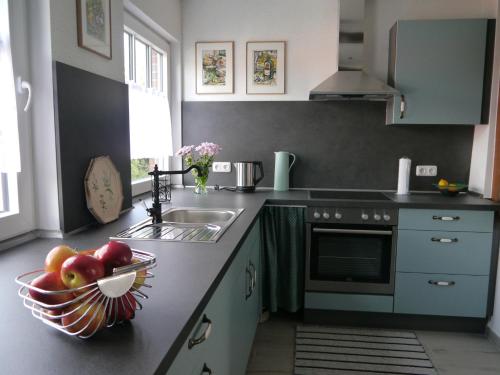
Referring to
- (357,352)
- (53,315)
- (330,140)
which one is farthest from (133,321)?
(330,140)

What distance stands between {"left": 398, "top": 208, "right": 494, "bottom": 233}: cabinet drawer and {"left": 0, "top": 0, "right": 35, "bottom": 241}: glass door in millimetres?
2188

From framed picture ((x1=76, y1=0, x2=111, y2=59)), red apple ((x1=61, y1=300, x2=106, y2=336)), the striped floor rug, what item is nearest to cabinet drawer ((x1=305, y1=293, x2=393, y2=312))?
the striped floor rug

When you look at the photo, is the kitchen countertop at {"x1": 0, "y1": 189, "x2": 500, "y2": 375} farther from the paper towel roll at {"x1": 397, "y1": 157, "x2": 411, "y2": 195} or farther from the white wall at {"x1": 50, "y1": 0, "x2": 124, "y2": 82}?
the paper towel roll at {"x1": 397, "y1": 157, "x2": 411, "y2": 195}

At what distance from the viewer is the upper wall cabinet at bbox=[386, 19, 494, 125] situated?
8.95 feet

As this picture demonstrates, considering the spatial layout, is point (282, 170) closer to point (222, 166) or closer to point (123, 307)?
point (222, 166)

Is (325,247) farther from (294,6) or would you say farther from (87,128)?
(294,6)

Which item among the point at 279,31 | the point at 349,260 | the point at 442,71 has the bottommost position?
the point at 349,260

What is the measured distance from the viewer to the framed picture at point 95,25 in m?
1.68

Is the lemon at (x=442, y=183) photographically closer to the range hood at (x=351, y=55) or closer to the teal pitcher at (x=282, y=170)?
the range hood at (x=351, y=55)

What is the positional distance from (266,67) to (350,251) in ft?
5.28

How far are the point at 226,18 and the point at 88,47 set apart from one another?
5.68 feet

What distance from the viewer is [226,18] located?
3.21 meters

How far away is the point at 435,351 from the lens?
8.09ft

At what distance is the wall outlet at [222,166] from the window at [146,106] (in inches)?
16.0
